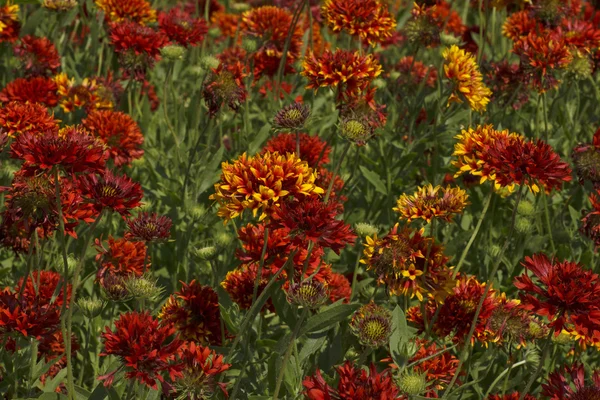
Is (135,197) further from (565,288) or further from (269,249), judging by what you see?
(565,288)

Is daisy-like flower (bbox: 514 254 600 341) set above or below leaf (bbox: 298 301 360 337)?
above

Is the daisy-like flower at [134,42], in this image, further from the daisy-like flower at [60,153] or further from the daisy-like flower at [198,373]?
the daisy-like flower at [198,373]

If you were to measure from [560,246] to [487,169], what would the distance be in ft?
4.06

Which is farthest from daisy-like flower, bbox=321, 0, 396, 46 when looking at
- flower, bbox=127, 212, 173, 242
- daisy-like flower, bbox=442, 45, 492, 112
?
flower, bbox=127, 212, 173, 242

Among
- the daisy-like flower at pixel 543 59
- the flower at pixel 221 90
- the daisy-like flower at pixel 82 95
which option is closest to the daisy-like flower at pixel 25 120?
the flower at pixel 221 90

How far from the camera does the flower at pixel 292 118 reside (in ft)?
→ 8.47

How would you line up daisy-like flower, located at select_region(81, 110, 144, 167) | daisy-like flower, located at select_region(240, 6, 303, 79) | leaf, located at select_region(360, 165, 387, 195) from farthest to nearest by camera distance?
daisy-like flower, located at select_region(240, 6, 303, 79)
leaf, located at select_region(360, 165, 387, 195)
daisy-like flower, located at select_region(81, 110, 144, 167)

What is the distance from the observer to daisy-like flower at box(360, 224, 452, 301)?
2461 millimetres

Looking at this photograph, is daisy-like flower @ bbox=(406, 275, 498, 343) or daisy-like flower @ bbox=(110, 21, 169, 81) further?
daisy-like flower @ bbox=(110, 21, 169, 81)

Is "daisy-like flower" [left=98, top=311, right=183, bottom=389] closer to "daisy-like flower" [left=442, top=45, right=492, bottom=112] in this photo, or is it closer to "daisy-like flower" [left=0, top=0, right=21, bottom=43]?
"daisy-like flower" [left=442, top=45, right=492, bottom=112]

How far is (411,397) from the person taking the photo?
2.08m

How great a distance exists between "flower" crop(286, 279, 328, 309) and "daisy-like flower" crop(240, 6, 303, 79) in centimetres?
206

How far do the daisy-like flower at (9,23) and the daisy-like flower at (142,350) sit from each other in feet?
7.63

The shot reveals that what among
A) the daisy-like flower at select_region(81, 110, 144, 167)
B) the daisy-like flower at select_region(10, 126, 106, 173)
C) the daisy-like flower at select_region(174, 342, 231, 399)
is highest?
the daisy-like flower at select_region(10, 126, 106, 173)
